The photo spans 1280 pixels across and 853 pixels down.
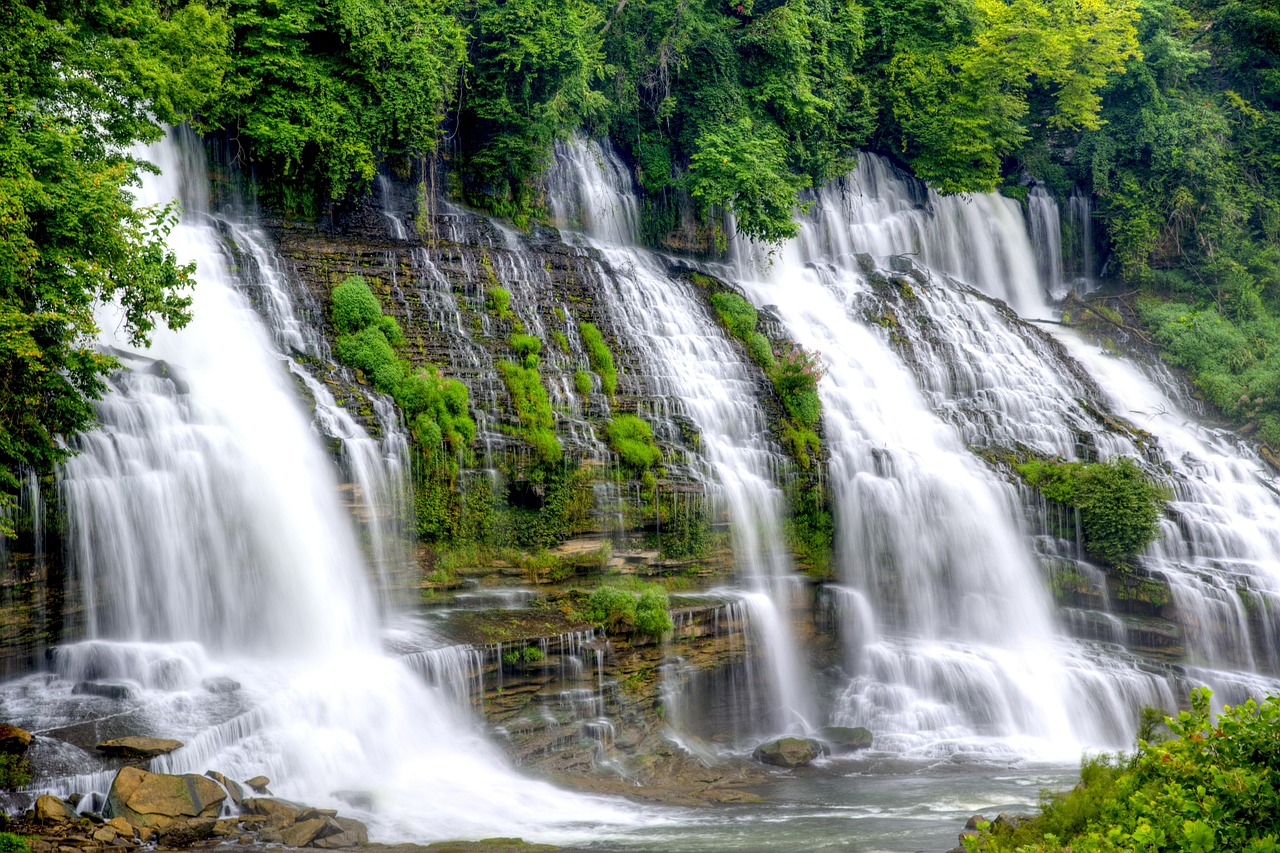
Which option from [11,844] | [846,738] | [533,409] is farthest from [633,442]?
[11,844]

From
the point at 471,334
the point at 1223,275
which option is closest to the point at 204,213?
the point at 471,334

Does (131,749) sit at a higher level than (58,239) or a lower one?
lower

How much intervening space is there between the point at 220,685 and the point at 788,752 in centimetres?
1004

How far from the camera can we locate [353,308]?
22.5m

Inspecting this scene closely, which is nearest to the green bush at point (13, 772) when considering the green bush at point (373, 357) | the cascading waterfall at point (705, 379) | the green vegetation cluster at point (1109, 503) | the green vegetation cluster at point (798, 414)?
the green bush at point (373, 357)

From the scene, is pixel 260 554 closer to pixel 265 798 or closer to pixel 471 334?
pixel 265 798

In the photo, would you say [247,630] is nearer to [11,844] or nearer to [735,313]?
[11,844]

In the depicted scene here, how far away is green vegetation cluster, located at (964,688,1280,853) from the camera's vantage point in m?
7.47

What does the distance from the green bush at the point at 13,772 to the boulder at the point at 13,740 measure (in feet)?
0.56

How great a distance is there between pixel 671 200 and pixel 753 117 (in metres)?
3.72

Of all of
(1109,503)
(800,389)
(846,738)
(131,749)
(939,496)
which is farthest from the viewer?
(800,389)

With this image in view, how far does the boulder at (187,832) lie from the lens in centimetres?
1213

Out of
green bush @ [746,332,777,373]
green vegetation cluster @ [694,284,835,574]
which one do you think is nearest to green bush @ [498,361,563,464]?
green vegetation cluster @ [694,284,835,574]

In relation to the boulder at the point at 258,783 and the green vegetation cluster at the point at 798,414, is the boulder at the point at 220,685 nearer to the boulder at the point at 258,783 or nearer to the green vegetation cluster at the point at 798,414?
the boulder at the point at 258,783
